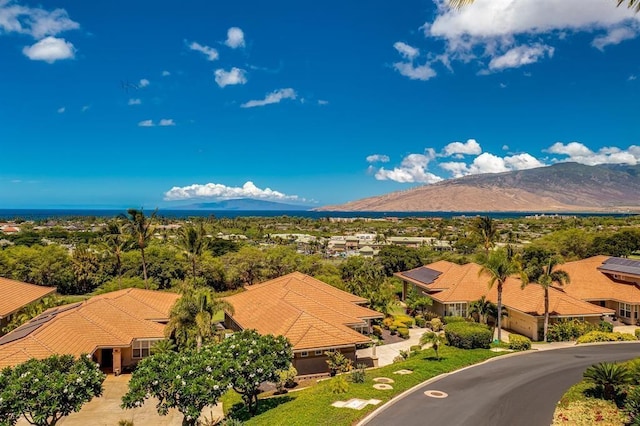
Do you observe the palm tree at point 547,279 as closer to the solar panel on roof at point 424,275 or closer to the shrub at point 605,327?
the shrub at point 605,327

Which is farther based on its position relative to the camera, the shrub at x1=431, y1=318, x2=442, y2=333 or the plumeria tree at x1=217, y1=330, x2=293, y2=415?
the shrub at x1=431, y1=318, x2=442, y2=333

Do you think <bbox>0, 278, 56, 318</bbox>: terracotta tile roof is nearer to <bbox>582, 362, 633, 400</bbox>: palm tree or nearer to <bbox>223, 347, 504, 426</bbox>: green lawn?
<bbox>223, 347, 504, 426</bbox>: green lawn

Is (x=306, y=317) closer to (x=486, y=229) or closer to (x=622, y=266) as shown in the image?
(x=486, y=229)

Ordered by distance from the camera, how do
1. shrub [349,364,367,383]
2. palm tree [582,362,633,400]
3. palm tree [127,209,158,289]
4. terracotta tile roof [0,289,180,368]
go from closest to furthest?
1. palm tree [582,362,633,400]
2. shrub [349,364,367,383]
3. terracotta tile roof [0,289,180,368]
4. palm tree [127,209,158,289]

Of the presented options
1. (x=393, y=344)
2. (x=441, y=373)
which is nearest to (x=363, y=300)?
(x=393, y=344)

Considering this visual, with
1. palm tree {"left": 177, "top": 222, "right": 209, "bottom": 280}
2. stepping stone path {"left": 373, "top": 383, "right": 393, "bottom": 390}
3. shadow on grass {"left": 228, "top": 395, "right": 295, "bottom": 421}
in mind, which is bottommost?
shadow on grass {"left": 228, "top": 395, "right": 295, "bottom": 421}

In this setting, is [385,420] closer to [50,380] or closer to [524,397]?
[524,397]

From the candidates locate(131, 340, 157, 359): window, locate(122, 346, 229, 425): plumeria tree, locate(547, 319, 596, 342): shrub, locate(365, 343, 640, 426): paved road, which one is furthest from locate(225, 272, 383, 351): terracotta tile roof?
locate(547, 319, 596, 342): shrub
